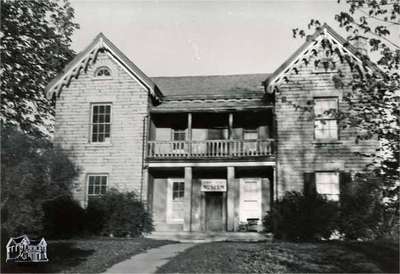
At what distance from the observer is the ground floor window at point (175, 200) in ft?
79.3

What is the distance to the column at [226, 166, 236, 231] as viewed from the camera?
71.4 feet

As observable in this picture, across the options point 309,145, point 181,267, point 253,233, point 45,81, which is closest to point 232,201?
point 253,233

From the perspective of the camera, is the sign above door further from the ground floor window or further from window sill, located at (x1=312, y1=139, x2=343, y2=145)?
window sill, located at (x1=312, y1=139, x2=343, y2=145)

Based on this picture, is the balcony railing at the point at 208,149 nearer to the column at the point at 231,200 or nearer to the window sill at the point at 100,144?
the column at the point at 231,200

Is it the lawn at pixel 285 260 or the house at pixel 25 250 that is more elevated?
the house at pixel 25 250

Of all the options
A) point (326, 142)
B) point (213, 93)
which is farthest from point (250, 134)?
point (326, 142)

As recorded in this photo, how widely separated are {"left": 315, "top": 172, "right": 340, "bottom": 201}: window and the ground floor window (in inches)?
264

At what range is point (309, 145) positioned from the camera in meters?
21.7

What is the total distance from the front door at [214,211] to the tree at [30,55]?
911 centimetres

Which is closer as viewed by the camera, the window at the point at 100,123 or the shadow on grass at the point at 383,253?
the shadow on grass at the point at 383,253

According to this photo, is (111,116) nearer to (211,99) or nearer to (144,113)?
(144,113)

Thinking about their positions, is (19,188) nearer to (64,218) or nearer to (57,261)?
(57,261)

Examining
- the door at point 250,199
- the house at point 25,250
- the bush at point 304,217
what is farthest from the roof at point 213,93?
the house at point 25,250

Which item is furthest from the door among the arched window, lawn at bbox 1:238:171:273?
the arched window
